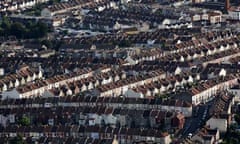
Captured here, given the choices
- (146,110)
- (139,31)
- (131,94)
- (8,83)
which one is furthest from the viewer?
(139,31)

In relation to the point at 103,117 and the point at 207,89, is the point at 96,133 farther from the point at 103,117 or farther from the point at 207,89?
the point at 207,89

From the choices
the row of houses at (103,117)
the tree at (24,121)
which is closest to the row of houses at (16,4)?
the row of houses at (103,117)

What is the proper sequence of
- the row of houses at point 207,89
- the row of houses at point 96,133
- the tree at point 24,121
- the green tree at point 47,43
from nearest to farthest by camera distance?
the row of houses at point 96,133, the tree at point 24,121, the row of houses at point 207,89, the green tree at point 47,43

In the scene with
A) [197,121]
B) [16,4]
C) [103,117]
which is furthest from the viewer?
[16,4]

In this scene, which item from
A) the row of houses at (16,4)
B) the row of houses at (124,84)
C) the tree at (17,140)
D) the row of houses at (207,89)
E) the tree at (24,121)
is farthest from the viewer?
the row of houses at (16,4)

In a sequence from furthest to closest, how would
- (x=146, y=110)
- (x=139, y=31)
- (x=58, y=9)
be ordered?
(x=58, y=9) < (x=139, y=31) < (x=146, y=110)

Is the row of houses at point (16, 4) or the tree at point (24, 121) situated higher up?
the tree at point (24, 121)

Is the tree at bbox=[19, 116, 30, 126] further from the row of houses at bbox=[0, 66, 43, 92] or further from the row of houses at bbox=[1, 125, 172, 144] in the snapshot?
the row of houses at bbox=[0, 66, 43, 92]

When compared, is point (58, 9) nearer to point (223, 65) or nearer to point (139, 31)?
point (139, 31)

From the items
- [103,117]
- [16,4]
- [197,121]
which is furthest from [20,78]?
[16,4]

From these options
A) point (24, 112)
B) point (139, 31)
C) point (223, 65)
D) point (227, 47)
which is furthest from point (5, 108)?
point (139, 31)

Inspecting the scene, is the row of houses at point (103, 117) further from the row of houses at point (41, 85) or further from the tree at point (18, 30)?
the tree at point (18, 30)
